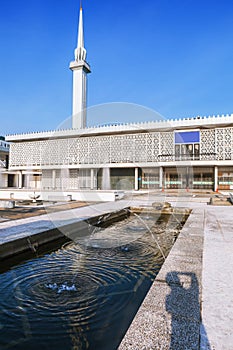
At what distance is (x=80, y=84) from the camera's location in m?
40.6

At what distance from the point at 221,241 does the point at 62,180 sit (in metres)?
30.4

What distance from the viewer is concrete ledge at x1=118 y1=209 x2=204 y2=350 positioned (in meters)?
1.78

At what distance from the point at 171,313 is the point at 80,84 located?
42.5 m

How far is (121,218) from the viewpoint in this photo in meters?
10.1

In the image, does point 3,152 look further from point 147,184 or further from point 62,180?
point 147,184

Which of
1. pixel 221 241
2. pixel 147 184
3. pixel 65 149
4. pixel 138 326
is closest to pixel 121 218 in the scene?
pixel 221 241

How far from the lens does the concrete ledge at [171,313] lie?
70.2 inches

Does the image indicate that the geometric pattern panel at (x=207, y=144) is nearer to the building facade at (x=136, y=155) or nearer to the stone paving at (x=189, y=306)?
the building facade at (x=136, y=155)

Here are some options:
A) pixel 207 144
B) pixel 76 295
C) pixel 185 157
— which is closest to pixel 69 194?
pixel 76 295

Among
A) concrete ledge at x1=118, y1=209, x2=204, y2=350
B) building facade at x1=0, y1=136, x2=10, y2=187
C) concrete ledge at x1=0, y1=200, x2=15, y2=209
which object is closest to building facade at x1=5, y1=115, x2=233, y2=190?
building facade at x1=0, y1=136, x2=10, y2=187

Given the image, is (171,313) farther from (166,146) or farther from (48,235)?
(166,146)

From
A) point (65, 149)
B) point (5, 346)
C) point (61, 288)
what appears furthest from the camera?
point (65, 149)

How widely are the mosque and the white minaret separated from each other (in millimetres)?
6909

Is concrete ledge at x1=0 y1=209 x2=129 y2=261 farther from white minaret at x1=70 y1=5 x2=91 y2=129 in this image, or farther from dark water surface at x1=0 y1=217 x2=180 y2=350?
white minaret at x1=70 y1=5 x2=91 y2=129
